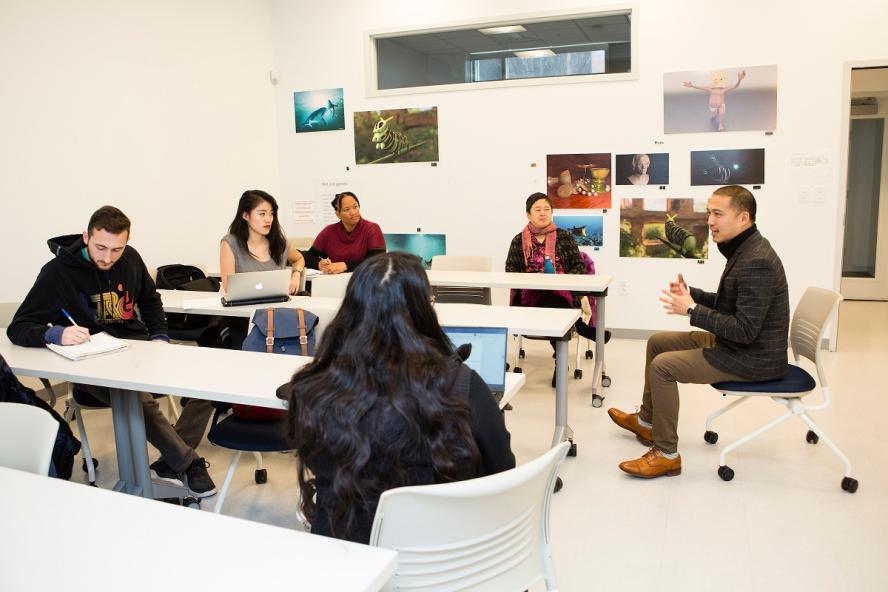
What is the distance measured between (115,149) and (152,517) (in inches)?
181

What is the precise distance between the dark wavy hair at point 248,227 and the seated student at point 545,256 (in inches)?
63.9

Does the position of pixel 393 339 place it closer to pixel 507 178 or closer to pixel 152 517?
pixel 152 517

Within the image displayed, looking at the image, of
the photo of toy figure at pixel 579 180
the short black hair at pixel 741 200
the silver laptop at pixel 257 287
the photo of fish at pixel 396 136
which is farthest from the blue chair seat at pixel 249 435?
the photo of fish at pixel 396 136

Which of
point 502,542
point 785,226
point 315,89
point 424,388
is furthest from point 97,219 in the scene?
point 785,226

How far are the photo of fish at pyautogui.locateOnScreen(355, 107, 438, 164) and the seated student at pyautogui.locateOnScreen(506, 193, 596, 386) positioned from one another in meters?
2.03

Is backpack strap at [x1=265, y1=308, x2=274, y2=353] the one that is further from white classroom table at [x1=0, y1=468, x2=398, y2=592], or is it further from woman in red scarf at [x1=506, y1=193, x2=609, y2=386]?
woman in red scarf at [x1=506, y1=193, x2=609, y2=386]

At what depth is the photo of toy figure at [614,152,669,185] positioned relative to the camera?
6043 millimetres

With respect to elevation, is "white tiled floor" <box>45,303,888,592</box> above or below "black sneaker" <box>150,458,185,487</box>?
below

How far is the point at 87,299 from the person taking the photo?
10.8ft

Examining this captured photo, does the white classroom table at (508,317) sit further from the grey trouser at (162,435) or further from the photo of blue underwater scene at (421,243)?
the photo of blue underwater scene at (421,243)

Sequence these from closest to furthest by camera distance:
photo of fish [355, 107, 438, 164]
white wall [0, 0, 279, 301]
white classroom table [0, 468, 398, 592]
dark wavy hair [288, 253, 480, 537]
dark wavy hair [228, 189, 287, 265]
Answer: white classroom table [0, 468, 398, 592] → dark wavy hair [288, 253, 480, 537] → dark wavy hair [228, 189, 287, 265] → white wall [0, 0, 279, 301] → photo of fish [355, 107, 438, 164]

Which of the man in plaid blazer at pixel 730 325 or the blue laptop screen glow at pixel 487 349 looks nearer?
the blue laptop screen glow at pixel 487 349

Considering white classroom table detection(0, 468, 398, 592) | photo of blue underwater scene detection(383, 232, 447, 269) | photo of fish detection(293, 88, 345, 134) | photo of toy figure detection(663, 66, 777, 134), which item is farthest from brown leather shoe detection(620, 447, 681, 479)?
photo of fish detection(293, 88, 345, 134)

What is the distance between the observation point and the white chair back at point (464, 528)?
1411 mm
